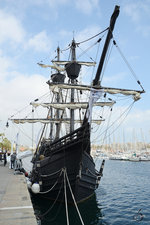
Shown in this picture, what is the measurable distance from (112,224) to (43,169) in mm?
4667

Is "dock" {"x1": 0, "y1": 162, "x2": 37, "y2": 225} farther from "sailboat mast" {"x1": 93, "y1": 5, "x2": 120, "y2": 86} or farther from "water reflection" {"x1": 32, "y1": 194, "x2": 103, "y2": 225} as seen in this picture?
"sailboat mast" {"x1": 93, "y1": 5, "x2": 120, "y2": 86}

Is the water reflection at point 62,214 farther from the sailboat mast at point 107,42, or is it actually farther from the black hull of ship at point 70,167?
the sailboat mast at point 107,42

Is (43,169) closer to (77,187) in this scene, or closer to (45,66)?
(77,187)

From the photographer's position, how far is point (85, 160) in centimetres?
1054

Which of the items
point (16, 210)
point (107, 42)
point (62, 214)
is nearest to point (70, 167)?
point (62, 214)

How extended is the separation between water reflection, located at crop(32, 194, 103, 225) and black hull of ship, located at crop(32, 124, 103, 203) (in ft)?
1.50

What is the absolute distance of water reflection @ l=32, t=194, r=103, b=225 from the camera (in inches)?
352

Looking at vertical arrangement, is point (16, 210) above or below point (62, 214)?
above

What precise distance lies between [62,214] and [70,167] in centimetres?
227

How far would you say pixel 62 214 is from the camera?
9648mm

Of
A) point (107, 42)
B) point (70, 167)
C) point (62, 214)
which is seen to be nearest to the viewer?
point (107, 42)

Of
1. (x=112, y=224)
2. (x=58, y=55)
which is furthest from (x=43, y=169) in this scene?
(x=58, y=55)

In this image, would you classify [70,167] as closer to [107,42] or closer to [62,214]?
[62,214]

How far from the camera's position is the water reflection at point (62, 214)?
8938 millimetres
